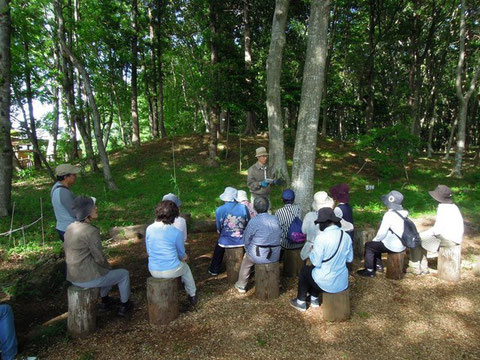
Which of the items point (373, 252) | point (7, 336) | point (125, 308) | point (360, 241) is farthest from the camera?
point (360, 241)

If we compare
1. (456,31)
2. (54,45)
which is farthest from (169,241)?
(456,31)

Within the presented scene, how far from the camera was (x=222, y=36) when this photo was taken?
13.5m

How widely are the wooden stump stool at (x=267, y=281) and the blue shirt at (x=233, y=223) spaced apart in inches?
30.0

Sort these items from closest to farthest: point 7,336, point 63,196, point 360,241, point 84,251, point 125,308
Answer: point 7,336 → point 84,251 → point 125,308 → point 63,196 → point 360,241

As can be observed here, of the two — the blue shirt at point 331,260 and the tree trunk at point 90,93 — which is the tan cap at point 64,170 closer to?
the blue shirt at point 331,260

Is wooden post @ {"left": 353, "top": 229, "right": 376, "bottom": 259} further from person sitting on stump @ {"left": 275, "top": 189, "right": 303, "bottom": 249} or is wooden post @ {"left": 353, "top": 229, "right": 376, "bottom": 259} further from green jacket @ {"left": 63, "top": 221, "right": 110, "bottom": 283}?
green jacket @ {"left": 63, "top": 221, "right": 110, "bottom": 283}

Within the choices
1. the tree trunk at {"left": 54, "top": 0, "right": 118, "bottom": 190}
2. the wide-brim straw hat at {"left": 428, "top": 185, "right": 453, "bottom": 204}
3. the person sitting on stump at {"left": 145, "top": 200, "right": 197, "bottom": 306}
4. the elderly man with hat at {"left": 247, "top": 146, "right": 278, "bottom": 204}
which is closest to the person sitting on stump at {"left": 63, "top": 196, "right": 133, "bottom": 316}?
the person sitting on stump at {"left": 145, "top": 200, "right": 197, "bottom": 306}

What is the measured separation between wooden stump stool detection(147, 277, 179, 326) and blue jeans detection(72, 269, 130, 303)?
0.51 metres

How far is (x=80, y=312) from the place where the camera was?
3.78 meters

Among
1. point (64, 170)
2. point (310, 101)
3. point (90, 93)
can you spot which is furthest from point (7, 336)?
point (90, 93)

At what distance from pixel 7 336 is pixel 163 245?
1.95 m

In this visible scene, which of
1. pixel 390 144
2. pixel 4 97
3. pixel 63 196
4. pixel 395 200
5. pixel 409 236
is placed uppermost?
pixel 4 97

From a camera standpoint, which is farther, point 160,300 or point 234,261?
point 234,261

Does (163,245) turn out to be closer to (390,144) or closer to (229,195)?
(229,195)
